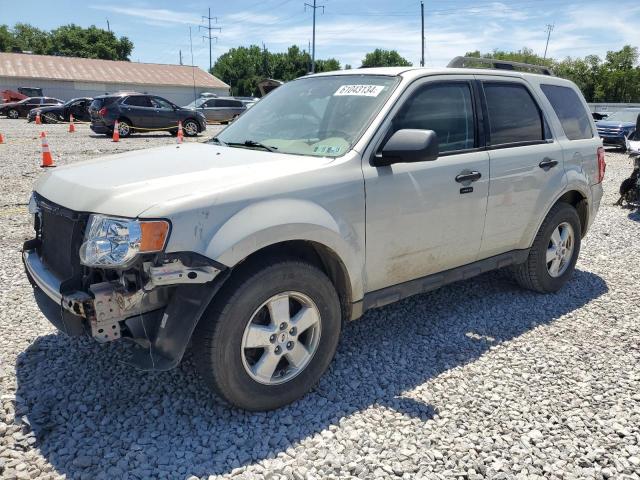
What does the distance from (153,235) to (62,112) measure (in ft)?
101

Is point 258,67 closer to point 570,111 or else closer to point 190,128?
point 190,128

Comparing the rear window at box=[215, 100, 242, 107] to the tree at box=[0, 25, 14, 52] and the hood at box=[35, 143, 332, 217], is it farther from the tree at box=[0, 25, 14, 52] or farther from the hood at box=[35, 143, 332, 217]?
the tree at box=[0, 25, 14, 52]

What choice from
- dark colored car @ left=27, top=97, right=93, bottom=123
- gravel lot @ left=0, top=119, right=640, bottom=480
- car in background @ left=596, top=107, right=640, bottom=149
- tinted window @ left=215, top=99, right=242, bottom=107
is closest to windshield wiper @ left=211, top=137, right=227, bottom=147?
gravel lot @ left=0, top=119, right=640, bottom=480

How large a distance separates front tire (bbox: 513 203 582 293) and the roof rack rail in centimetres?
136

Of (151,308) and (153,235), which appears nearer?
(153,235)

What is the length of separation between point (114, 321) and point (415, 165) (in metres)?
2.08

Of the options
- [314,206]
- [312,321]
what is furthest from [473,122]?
[312,321]

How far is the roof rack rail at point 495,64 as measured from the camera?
173 inches

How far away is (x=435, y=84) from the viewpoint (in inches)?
147

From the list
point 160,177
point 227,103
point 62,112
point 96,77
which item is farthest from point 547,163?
point 96,77

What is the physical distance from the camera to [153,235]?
2445 mm

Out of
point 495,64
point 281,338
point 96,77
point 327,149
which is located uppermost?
point 96,77

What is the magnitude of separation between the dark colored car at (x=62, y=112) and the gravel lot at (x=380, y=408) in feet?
90.8

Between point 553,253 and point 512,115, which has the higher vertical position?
point 512,115
